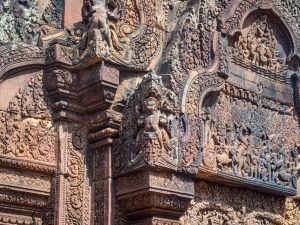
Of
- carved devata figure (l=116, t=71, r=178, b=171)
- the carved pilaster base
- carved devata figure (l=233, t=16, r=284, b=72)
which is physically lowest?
the carved pilaster base

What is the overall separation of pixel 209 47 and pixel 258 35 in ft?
4.27

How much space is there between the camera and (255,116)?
356 inches

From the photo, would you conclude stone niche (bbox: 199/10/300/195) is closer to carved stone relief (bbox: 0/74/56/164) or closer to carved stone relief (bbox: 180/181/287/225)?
carved stone relief (bbox: 180/181/287/225)

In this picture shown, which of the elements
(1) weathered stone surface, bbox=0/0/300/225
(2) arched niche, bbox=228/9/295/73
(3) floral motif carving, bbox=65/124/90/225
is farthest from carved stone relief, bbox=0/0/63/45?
(2) arched niche, bbox=228/9/295/73

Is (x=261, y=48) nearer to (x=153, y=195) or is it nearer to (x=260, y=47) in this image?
(x=260, y=47)

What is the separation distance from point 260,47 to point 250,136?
125 centimetres

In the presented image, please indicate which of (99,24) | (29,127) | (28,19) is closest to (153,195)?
(29,127)

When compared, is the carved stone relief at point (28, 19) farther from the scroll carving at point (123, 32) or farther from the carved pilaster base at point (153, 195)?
the carved pilaster base at point (153, 195)

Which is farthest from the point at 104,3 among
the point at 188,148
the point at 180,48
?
the point at 188,148

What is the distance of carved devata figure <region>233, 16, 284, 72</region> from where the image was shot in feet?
30.4

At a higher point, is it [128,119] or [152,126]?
[128,119]

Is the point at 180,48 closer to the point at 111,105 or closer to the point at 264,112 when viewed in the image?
the point at 111,105

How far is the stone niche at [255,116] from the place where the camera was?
8.37 meters

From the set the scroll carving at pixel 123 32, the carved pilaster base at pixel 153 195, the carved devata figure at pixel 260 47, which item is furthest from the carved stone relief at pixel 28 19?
the carved devata figure at pixel 260 47
